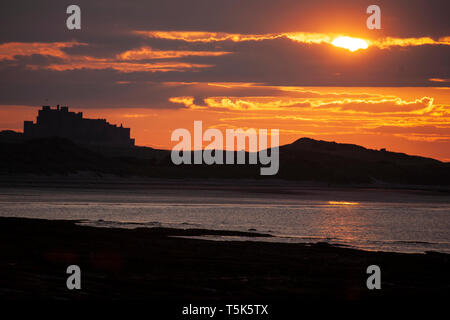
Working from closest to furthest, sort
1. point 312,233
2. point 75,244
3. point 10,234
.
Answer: point 75,244
point 10,234
point 312,233

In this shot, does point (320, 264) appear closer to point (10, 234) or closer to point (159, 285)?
point (159, 285)

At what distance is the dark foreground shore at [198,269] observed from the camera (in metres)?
23.3

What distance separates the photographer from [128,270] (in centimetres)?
2741

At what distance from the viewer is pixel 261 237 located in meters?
46.2

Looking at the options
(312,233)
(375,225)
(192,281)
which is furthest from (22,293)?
(375,225)

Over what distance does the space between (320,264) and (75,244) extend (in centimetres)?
1259

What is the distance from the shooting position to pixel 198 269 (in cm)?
2845

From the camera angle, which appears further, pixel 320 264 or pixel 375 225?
pixel 375 225

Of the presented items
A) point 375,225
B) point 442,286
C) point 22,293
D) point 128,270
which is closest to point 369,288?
point 442,286

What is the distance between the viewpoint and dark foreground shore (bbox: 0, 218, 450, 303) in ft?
76.5

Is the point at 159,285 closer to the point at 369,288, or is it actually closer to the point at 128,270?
the point at 128,270
